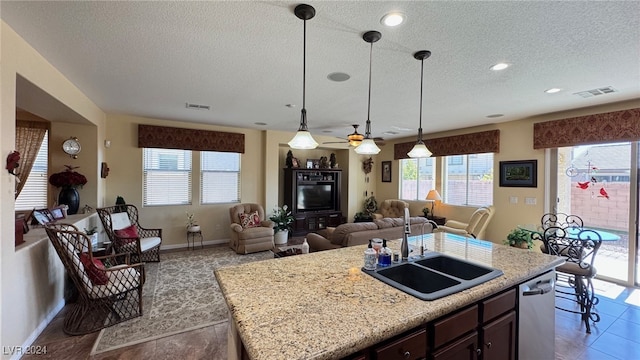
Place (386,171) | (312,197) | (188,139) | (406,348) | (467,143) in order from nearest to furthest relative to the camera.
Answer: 1. (406,348)
2. (188,139)
3. (467,143)
4. (312,197)
5. (386,171)

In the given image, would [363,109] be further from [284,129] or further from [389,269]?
[389,269]

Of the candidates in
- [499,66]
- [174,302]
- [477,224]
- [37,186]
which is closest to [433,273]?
[499,66]

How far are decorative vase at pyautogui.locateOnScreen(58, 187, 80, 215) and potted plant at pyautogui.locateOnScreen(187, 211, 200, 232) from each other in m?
1.80

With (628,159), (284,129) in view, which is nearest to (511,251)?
(628,159)

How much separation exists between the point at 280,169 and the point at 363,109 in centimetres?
353

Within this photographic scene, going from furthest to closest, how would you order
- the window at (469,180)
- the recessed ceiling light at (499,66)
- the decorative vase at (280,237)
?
the decorative vase at (280,237) → the window at (469,180) → the recessed ceiling light at (499,66)

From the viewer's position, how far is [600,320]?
9.37ft

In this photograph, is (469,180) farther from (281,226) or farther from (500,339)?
(500,339)

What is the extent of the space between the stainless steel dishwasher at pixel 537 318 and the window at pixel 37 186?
6418 mm

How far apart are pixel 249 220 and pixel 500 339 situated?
4610 mm

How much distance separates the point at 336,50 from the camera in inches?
92.0

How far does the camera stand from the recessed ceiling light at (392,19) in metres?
1.80

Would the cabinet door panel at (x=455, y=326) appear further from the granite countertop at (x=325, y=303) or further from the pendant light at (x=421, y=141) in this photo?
the pendant light at (x=421, y=141)

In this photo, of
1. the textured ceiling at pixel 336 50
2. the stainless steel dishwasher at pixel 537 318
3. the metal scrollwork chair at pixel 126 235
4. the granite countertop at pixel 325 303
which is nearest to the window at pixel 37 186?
the metal scrollwork chair at pixel 126 235
